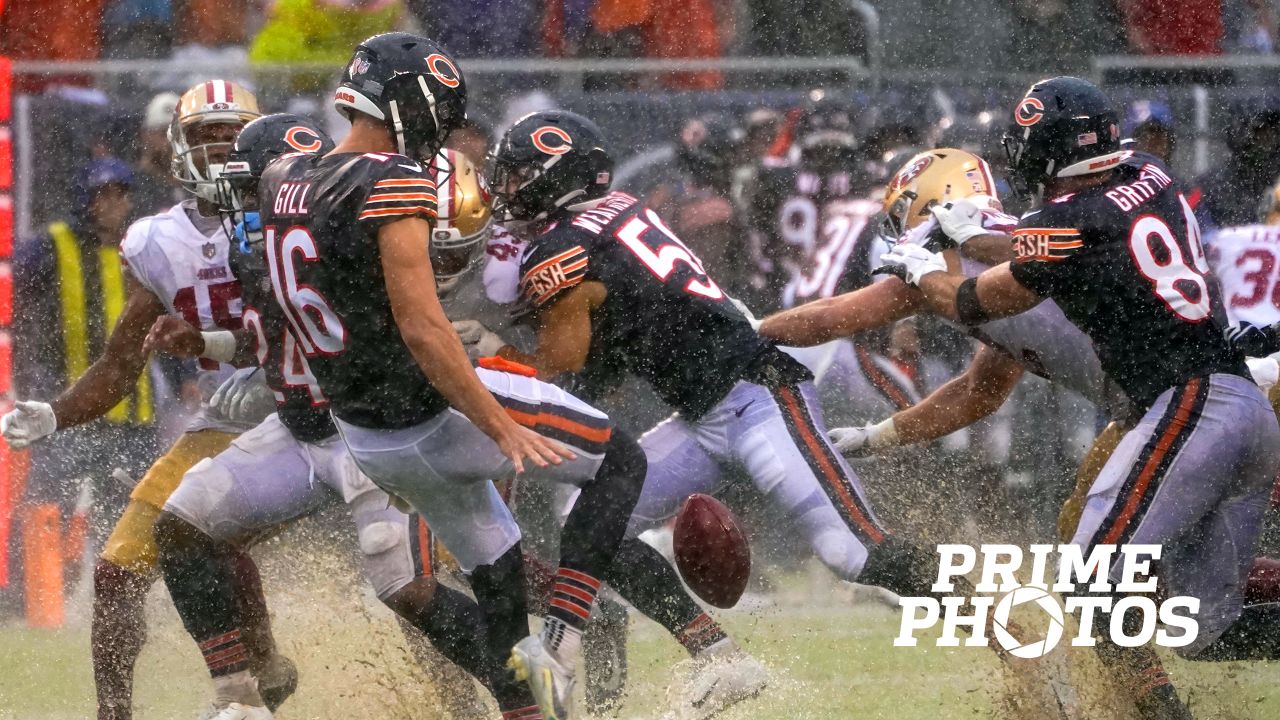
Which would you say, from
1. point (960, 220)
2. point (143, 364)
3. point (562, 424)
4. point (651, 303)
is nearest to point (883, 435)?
point (960, 220)

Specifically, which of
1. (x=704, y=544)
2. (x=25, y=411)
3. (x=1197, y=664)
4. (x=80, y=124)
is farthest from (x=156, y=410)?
Answer: (x=1197, y=664)

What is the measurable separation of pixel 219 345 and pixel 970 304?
1.99 metres

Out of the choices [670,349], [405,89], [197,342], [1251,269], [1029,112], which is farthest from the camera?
[1251,269]

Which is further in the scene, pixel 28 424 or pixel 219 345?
pixel 28 424

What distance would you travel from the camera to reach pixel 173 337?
4863mm

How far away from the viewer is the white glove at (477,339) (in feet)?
16.7

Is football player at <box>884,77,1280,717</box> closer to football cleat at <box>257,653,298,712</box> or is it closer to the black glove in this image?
the black glove

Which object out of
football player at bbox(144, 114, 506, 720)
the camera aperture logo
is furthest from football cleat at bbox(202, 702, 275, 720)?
the camera aperture logo

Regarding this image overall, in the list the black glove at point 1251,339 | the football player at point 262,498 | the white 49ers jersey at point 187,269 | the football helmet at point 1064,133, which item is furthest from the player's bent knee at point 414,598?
the black glove at point 1251,339

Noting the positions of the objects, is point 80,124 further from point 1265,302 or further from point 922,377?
point 1265,302

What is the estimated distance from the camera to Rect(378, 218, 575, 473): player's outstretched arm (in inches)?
155

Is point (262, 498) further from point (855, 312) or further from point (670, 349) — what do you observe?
point (855, 312)

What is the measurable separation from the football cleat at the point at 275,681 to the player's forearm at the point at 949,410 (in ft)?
6.17

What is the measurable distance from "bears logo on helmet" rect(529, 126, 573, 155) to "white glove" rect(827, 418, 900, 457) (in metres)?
1.16
